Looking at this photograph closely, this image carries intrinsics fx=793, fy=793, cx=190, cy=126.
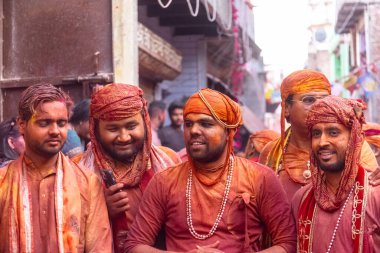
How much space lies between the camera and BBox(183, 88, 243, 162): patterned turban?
4918mm

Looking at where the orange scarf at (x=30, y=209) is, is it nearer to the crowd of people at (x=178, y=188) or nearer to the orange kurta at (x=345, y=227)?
the crowd of people at (x=178, y=188)

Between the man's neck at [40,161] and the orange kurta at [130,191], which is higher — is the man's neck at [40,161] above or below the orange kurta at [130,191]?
above

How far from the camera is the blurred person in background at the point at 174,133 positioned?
33.1ft

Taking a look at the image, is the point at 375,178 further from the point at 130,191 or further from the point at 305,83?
the point at 130,191

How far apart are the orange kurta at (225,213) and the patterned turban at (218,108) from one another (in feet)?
0.91

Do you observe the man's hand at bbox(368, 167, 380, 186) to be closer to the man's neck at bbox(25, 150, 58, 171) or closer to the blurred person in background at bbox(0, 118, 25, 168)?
the man's neck at bbox(25, 150, 58, 171)

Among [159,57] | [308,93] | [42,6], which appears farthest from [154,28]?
[308,93]

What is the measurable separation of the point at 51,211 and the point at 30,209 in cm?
12

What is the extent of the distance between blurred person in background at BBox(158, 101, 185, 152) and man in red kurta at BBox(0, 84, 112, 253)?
17.2 ft

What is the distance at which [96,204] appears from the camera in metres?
4.77

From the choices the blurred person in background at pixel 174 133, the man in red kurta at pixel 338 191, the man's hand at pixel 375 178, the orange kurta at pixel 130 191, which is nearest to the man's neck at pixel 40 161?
the orange kurta at pixel 130 191

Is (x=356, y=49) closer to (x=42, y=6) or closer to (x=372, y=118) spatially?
(x=372, y=118)

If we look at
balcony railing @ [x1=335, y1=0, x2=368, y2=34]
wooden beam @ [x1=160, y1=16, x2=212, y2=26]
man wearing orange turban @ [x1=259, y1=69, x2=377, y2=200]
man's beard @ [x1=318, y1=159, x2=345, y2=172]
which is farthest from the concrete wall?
man's beard @ [x1=318, y1=159, x2=345, y2=172]

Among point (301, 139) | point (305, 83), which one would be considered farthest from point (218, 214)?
point (305, 83)
